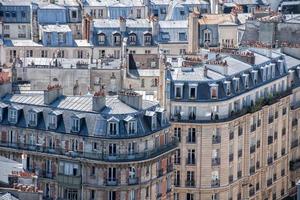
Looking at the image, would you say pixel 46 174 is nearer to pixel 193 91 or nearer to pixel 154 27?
pixel 193 91

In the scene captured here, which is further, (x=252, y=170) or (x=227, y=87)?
(x=252, y=170)

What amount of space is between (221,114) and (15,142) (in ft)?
53.7

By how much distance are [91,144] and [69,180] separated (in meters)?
2.96

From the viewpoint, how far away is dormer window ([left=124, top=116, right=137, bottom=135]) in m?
93.9

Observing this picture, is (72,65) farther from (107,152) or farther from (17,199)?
(17,199)

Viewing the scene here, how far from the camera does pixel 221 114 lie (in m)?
105

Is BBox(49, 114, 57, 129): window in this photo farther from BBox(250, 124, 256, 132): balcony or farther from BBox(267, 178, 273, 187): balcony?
BBox(267, 178, 273, 187): balcony

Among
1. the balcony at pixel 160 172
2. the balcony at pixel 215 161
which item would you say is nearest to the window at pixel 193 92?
the balcony at pixel 215 161

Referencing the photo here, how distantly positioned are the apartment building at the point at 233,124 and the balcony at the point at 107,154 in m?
5.94

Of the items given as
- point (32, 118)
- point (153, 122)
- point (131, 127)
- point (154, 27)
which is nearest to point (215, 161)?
point (153, 122)

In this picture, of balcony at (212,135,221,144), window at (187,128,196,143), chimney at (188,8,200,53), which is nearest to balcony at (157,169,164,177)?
window at (187,128,196,143)

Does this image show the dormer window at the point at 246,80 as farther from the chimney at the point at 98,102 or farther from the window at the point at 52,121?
the window at the point at 52,121

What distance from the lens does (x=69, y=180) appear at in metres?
→ 94.7

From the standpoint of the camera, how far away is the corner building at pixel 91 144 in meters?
93.6
